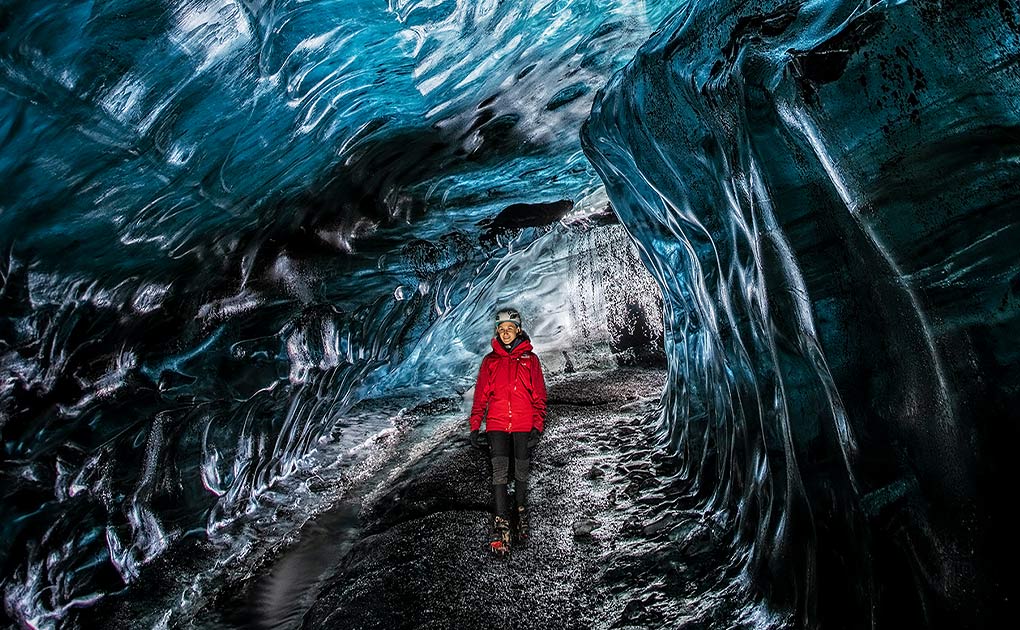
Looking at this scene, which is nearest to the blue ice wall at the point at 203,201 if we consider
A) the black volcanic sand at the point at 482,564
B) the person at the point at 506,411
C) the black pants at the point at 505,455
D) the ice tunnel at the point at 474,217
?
the ice tunnel at the point at 474,217

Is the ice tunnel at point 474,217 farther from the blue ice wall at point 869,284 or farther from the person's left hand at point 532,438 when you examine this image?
the person's left hand at point 532,438

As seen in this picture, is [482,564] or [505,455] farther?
[505,455]

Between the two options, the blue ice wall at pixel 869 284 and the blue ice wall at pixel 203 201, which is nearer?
the blue ice wall at pixel 869 284

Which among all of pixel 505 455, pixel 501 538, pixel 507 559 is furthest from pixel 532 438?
pixel 507 559

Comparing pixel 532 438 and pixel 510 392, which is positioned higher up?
pixel 510 392

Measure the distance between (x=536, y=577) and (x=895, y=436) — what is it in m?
2.25

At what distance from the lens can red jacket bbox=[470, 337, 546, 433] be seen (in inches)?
183

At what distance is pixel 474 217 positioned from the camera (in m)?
8.46

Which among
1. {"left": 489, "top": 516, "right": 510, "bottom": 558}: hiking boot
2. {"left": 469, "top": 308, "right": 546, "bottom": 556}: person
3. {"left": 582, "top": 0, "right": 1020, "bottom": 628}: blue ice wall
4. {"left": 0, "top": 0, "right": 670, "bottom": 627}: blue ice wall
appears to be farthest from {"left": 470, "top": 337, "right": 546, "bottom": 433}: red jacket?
{"left": 0, "top": 0, "right": 670, "bottom": 627}: blue ice wall

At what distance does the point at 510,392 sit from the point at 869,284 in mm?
2285

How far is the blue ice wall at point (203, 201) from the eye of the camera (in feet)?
12.4

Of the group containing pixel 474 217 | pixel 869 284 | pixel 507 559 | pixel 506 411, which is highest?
pixel 474 217

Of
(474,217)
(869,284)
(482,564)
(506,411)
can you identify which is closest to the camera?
(869,284)

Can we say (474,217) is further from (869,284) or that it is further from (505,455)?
(869,284)
